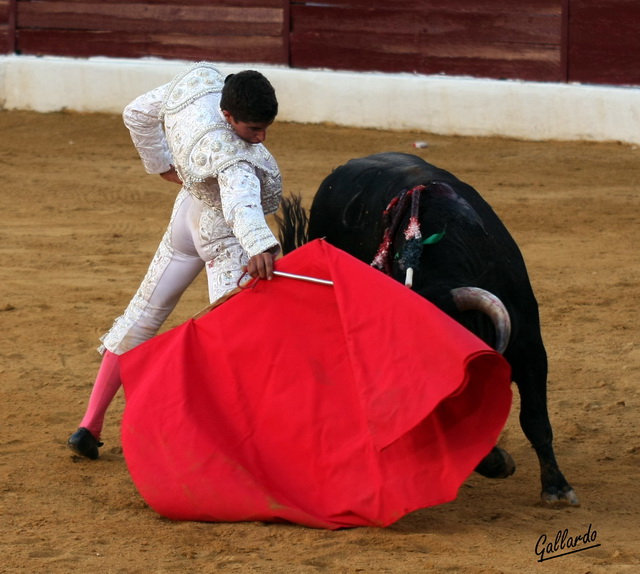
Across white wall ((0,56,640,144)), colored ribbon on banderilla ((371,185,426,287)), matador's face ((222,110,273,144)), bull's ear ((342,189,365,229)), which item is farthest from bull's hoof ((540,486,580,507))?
white wall ((0,56,640,144))

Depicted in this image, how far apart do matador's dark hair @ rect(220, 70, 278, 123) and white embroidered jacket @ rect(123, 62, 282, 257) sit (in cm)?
14

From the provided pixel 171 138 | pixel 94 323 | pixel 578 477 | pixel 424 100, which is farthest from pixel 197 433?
pixel 424 100

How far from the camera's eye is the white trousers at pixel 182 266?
3379 millimetres

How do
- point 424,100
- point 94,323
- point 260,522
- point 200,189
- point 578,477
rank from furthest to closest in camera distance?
point 424,100, point 94,323, point 578,477, point 200,189, point 260,522

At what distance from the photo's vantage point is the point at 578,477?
3.56 m

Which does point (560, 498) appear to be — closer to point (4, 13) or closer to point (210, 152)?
point (210, 152)

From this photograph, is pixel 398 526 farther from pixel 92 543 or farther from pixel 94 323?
pixel 94 323

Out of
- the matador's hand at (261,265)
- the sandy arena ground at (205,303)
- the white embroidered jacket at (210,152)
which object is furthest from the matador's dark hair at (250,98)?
the sandy arena ground at (205,303)

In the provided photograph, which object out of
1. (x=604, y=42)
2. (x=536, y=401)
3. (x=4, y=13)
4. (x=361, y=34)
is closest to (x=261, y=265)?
(x=536, y=401)

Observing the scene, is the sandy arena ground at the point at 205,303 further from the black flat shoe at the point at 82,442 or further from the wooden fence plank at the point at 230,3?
the wooden fence plank at the point at 230,3

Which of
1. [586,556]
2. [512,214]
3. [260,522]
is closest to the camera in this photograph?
[586,556]

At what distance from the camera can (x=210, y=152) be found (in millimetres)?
3193

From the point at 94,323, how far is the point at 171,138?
2.10 m

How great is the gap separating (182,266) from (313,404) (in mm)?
688
